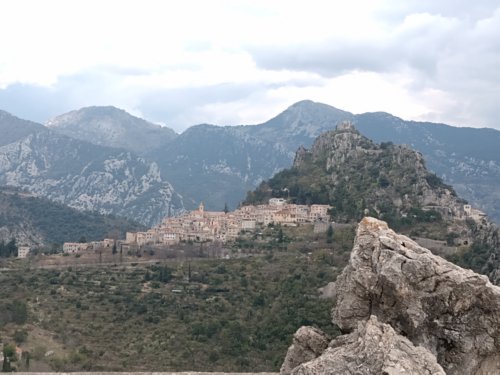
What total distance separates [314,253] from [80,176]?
145 m

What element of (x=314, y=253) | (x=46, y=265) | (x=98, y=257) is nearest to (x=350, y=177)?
(x=314, y=253)

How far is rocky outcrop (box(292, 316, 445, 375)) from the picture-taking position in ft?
20.5

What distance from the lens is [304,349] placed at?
9.09m

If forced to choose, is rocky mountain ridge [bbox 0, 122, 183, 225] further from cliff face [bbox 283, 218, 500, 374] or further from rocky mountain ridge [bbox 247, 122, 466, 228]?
cliff face [bbox 283, 218, 500, 374]

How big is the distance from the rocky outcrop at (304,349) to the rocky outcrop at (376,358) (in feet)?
6.68

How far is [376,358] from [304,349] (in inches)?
113

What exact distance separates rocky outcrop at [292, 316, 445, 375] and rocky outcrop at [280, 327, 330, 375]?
2037 millimetres

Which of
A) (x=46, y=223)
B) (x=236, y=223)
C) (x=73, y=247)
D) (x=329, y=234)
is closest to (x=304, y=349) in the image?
(x=329, y=234)

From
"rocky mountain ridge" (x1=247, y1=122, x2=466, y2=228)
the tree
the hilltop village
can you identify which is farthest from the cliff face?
the hilltop village

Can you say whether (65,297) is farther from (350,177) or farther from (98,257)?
(350,177)

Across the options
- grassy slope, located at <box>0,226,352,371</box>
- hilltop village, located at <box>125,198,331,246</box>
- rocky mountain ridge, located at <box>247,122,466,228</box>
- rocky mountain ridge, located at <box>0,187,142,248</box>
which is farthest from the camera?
rocky mountain ridge, located at <box>0,187,142,248</box>

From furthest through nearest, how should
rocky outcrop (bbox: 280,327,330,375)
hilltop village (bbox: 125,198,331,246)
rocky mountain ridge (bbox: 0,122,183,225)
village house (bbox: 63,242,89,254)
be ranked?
rocky mountain ridge (bbox: 0,122,183,225) < hilltop village (bbox: 125,198,331,246) < village house (bbox: 63,242,89,254) < rocky outcrop (bbox: 280,327,330,375)

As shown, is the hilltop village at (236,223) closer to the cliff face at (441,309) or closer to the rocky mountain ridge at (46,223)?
the rocky mountain ridge at (46,223)

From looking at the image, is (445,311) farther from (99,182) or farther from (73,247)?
(99,182)
